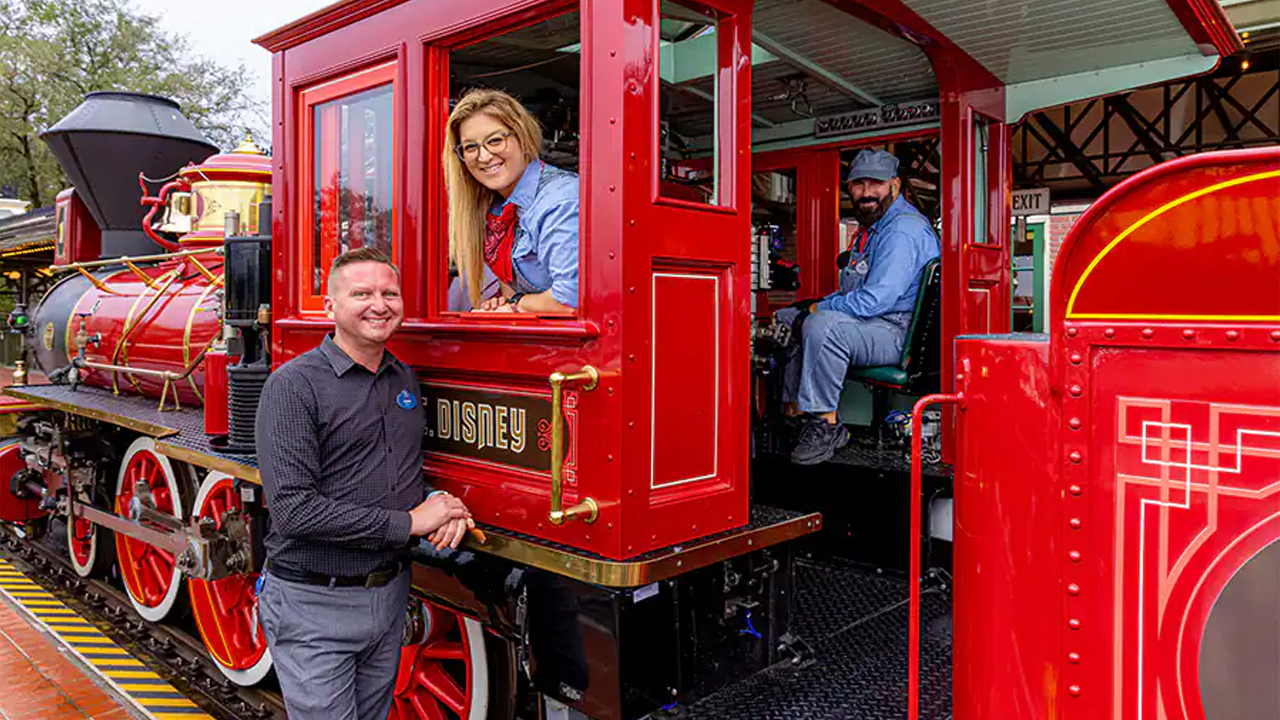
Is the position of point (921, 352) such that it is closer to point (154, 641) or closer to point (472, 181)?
point (472, 181)

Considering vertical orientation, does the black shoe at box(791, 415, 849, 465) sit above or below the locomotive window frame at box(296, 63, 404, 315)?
below

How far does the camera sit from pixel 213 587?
416 centimetres

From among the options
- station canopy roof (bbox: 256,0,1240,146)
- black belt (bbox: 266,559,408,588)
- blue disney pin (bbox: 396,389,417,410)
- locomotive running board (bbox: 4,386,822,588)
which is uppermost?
station canopy roof (bbox: 256,0,1240,146)

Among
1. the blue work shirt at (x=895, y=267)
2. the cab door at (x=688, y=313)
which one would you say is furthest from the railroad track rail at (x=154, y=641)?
the blue work shirt at (x=895, y=267)

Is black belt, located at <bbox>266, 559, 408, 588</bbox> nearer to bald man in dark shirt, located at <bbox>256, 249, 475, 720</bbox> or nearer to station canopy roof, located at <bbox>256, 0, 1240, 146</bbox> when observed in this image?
bald man in dark shirt, located at <bbox>256, 249, 475, 720</bbox>

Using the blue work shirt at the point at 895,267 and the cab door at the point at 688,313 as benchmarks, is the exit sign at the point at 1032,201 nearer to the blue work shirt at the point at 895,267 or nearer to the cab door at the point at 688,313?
the blue work shirt at the point at 895,267

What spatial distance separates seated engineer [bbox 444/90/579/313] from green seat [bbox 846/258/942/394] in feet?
6.11

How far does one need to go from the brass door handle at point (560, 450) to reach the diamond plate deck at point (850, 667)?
66cm

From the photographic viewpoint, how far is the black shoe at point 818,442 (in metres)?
3.70

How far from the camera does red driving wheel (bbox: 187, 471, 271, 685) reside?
3.79 meters

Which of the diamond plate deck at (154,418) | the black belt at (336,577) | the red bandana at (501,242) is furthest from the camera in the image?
the diamond plate deck at (154,418)

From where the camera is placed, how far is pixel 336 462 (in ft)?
7.73

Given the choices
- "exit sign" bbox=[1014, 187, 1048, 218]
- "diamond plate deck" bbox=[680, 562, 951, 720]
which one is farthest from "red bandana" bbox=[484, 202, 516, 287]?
"exit sign" bbox=[1014, 187, 1048, 218]

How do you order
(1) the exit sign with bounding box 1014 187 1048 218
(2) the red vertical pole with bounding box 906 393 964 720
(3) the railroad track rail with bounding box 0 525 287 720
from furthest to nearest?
1. (1) the exit sign with bounding box 1014 187 1048 218
2. (3) the railroad track rail with bounding box 0 525 287 720
3. (2) the red vertical pole with bounding box 906 393 964 720
